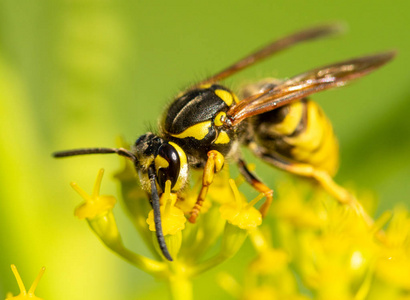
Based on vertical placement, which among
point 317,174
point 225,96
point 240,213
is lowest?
point 317,174

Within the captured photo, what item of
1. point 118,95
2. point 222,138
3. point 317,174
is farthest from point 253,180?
point 118,95

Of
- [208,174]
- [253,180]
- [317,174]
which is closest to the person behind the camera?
[208,174]

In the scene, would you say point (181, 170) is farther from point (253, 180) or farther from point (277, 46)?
point (277, 46)

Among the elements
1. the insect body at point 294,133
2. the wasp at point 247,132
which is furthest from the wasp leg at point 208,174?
the insect body at point 294,133

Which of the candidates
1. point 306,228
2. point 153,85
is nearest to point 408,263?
point 306,228

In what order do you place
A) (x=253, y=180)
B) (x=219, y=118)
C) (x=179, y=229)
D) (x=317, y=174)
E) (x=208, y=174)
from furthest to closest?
(x=317, y=174), (x=253, y=180), (x=219, y=118), (x=208, y=174), (x=179, y=229)

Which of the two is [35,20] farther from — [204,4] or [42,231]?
[42,231]

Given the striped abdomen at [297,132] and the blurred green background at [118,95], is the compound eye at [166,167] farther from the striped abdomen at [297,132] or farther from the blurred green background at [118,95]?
the striped abdomen at [297,132]
